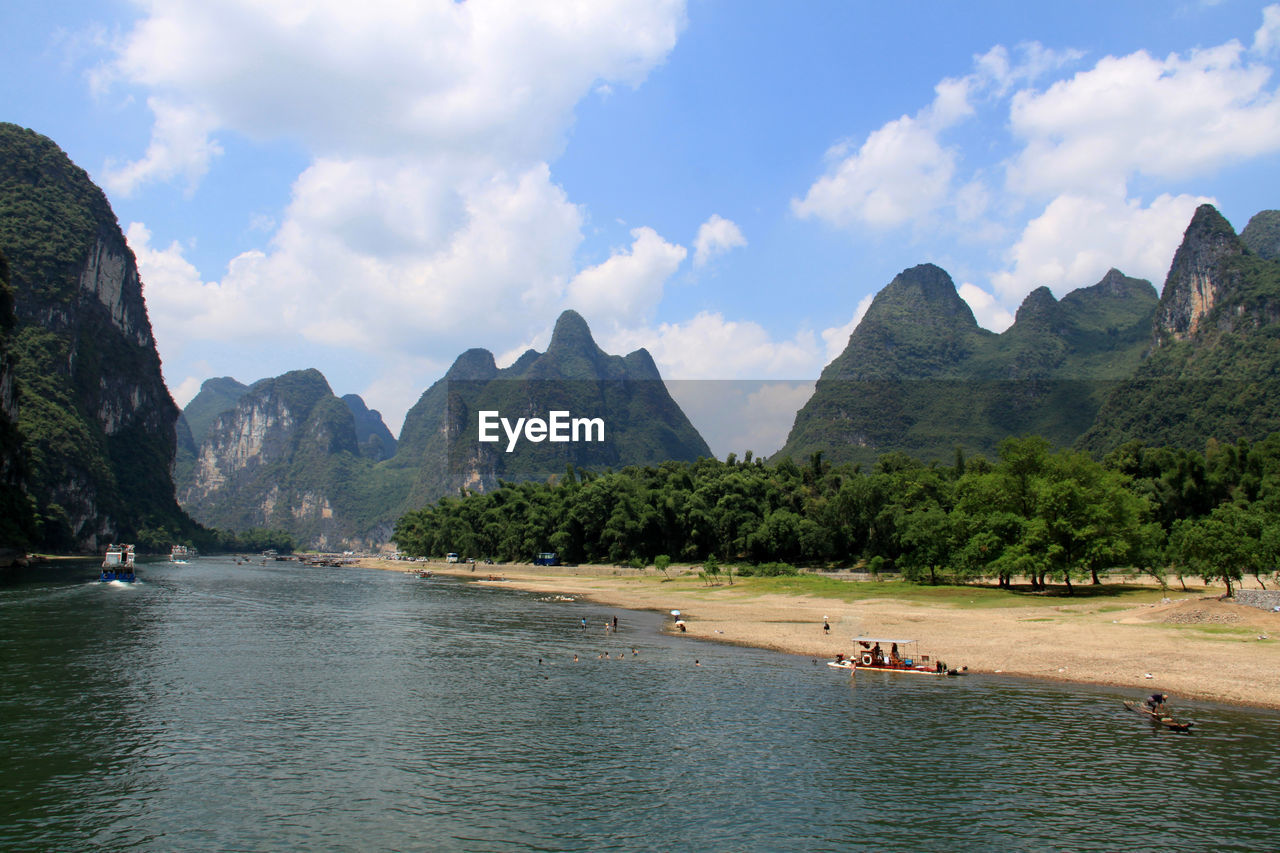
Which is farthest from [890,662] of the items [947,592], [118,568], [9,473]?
[9,473]

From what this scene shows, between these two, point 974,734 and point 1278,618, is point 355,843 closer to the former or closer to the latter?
point 974,734

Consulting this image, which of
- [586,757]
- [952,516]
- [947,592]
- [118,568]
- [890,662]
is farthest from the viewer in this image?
[118,568]

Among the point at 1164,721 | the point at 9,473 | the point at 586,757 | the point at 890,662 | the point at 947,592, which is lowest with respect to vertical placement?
the point at 586,757

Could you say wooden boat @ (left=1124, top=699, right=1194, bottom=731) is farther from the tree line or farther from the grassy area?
the tree line

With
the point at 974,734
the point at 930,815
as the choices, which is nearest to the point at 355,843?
the point at 930,815

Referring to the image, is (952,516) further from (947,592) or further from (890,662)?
(890,662)

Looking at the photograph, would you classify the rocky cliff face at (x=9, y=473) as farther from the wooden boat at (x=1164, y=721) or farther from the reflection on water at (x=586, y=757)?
the wooden boat at (x=1164, y=721)

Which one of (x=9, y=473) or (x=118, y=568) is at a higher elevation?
(x=9, y=473)
